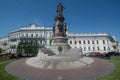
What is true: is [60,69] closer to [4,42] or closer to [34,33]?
[34,33]

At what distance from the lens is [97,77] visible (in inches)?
541

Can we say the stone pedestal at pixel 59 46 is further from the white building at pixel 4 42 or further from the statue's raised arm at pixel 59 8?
the white building at pixel 4 42

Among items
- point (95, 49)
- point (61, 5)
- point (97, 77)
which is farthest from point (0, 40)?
point (97, 77)

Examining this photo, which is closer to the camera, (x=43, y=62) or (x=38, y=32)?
(x=43, y=62)

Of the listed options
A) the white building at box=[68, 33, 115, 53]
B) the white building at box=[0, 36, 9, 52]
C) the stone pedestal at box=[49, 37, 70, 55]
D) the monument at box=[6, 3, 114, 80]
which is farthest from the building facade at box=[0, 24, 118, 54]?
the monument at box=[6, 3, 114, 80]

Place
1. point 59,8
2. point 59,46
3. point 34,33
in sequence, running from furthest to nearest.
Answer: point 34,33
point 59,8
point 59,46

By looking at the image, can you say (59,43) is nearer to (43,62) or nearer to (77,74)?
(43,62)

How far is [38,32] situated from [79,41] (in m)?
23.6

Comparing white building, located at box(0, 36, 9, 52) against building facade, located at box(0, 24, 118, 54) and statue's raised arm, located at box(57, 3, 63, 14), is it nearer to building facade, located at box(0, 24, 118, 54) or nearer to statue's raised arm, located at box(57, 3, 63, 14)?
building facade, located at box(0, 24, 118, 54)

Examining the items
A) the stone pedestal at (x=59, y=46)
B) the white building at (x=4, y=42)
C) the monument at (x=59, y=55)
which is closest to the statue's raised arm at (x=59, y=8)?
the monument at (x=59, y=55)

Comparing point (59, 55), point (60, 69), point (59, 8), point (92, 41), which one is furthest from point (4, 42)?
point (60, 69)

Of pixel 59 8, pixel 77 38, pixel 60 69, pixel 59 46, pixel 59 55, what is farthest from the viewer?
pixel 77 38

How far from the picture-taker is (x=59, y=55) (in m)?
22.9

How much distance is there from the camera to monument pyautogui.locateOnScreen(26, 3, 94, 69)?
17483 mm
